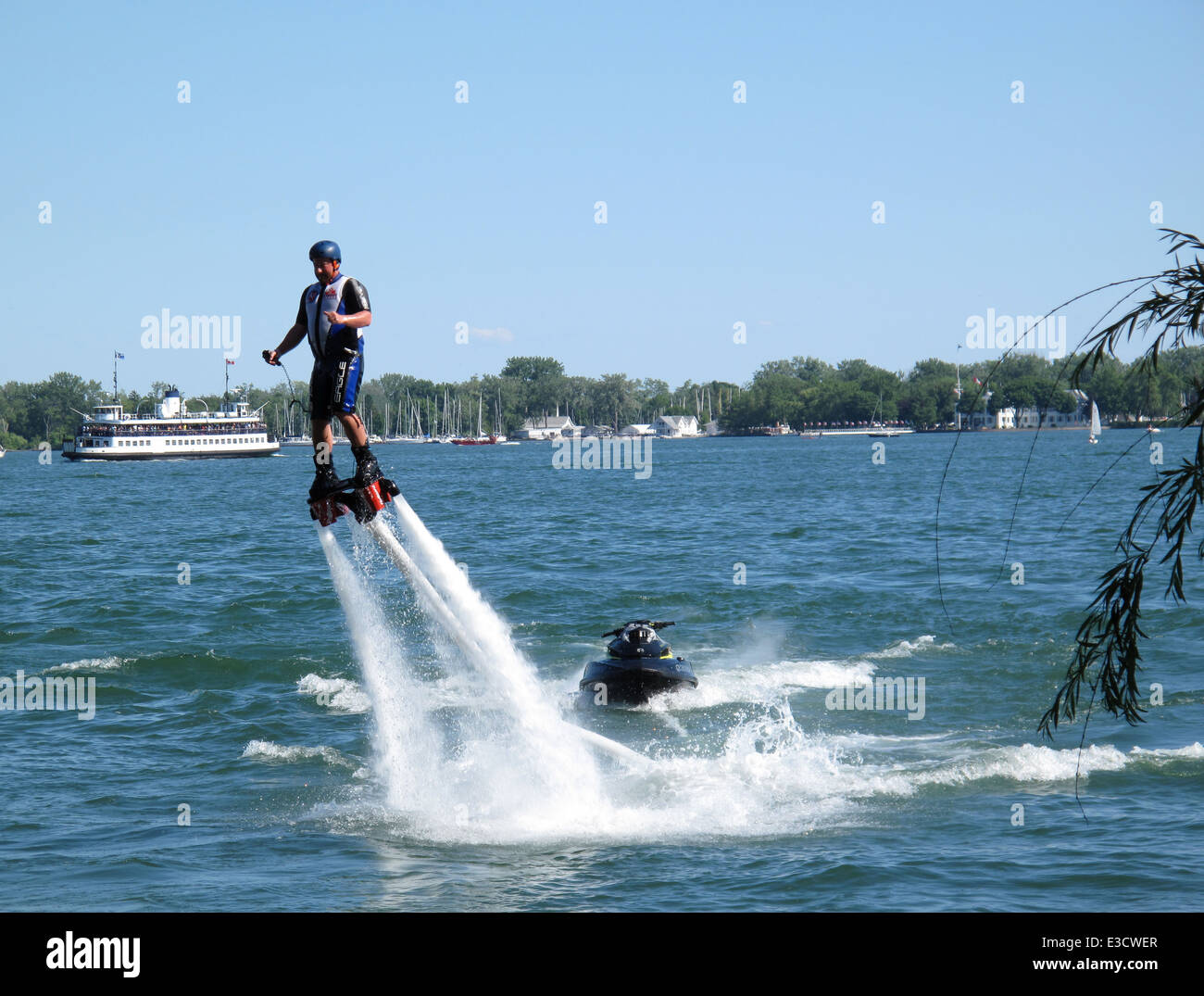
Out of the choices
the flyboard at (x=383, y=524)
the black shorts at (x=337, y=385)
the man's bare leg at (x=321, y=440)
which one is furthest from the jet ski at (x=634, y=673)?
the black shorts at (x=337, y=385)

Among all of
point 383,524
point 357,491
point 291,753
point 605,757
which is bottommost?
point 291,753

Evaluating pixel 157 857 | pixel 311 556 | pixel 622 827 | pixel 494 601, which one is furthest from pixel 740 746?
pixel 311 556

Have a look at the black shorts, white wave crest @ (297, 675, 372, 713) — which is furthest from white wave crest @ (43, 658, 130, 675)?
the black shorts

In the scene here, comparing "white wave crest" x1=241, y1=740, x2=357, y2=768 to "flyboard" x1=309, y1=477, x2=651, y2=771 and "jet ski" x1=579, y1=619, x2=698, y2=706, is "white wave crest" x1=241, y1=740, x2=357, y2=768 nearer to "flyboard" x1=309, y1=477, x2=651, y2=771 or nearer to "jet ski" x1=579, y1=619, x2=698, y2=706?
"jet ski" x1=579, y1=619, x2=698, y2=706

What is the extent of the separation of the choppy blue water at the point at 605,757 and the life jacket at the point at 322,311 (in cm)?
339

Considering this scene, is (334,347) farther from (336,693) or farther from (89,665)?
(89,665)

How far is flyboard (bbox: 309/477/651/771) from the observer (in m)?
14.2

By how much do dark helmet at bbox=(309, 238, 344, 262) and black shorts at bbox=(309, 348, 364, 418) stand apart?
101cm

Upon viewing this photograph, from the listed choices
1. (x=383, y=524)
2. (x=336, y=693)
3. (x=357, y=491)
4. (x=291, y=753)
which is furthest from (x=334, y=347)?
(x=336, y=693)

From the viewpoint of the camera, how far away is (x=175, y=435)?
18212 cm

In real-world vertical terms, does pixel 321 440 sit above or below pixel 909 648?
above

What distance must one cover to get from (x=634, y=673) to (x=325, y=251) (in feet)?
57.7

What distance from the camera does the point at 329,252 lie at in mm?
13258
